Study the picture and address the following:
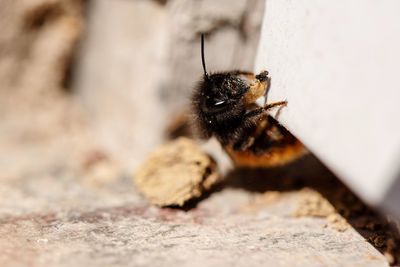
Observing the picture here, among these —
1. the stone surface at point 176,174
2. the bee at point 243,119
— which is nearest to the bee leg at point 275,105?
the bee at point 243,119

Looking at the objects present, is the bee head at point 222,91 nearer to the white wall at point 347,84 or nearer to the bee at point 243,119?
the bee at point 243,119

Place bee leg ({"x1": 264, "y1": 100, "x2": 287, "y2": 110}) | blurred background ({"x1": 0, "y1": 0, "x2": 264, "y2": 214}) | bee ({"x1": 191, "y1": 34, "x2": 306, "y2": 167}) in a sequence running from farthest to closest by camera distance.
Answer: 1. blurred background ({"x1": 0, "y1": 0, "x2": 264, "y2": 214})
2. bee ({"x1": 191, "y1": 34, "x2": 306, "y2": 167})
3. bee leg ({"x1": 264, "y1": 100, "x2": 287, "y2": 110})

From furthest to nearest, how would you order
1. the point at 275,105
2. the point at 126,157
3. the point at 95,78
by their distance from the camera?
the point at 95,78 < the point at 126,157 < the point at 275,105

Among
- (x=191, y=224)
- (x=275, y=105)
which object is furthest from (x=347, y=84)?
(x=191, y=224)

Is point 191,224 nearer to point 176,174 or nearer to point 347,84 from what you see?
point 176,174

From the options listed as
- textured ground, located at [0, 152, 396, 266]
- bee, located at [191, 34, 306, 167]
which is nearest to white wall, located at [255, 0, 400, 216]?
bee, located at [191, 34, 306, 167]

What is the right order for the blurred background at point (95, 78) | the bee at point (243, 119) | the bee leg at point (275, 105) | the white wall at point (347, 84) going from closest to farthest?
the white wall at point (347, 84) → the bee leg at point (275, 105) → the bee at point (243, 119) → the blurred background at point (95, 78)

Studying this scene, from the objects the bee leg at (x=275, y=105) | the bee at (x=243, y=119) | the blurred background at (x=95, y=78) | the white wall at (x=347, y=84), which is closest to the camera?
A: the white wall at (x=347, y=84)

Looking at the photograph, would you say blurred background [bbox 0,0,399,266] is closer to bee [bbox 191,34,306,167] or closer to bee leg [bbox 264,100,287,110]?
bee [bbox 191,34,306,167]

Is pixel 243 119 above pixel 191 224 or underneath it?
Answer: above
